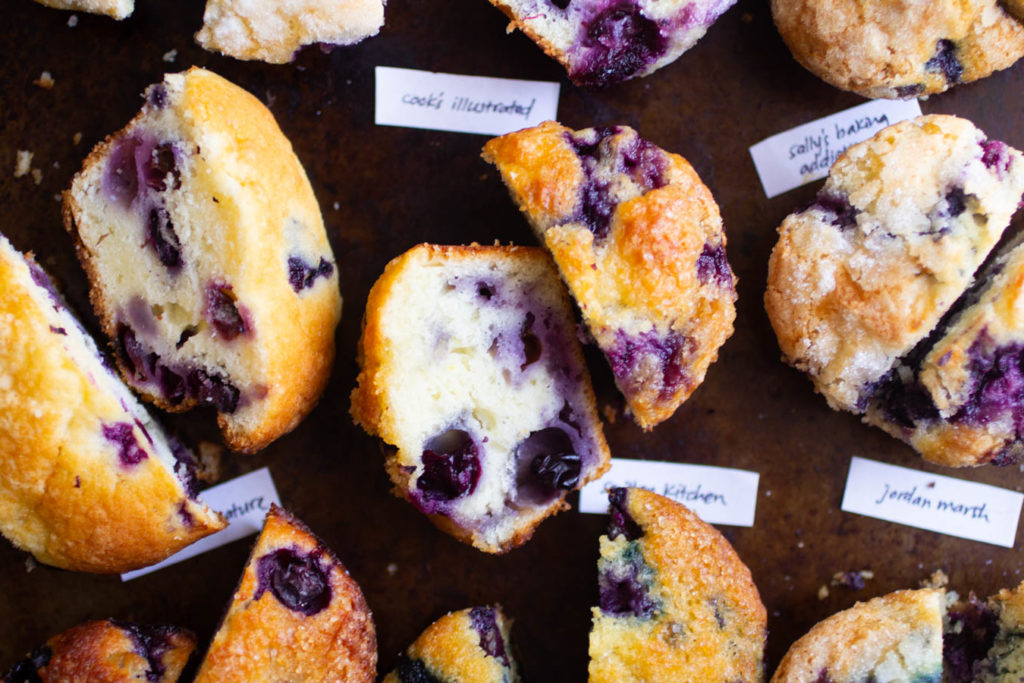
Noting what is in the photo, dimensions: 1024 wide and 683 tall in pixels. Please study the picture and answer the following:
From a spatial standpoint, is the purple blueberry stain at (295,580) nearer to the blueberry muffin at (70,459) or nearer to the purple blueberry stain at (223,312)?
the blueberry muffin at (70,459)

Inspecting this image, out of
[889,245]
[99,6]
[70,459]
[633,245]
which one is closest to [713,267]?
[633,245]

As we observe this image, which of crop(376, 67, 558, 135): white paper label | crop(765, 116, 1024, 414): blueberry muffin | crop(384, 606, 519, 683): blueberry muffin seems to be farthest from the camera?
A: crop(376, 67, 558, 135): white paper label

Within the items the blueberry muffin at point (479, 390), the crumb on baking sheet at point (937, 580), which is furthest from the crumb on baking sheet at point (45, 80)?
the crumb on baking sheet at point (937, 580)

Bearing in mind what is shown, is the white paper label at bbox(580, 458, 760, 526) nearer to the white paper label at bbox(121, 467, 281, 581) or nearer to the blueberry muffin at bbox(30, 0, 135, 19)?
the white paper label at bbox(121, 467, 281, 581)

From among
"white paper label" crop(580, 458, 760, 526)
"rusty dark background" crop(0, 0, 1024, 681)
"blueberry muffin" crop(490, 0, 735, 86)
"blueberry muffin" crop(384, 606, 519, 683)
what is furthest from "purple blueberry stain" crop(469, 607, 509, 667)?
"blueberry muffin" crop(490, 0, 735, 86)

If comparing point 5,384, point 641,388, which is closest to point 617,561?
point 641,388

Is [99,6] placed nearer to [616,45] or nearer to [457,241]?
[457,241]
